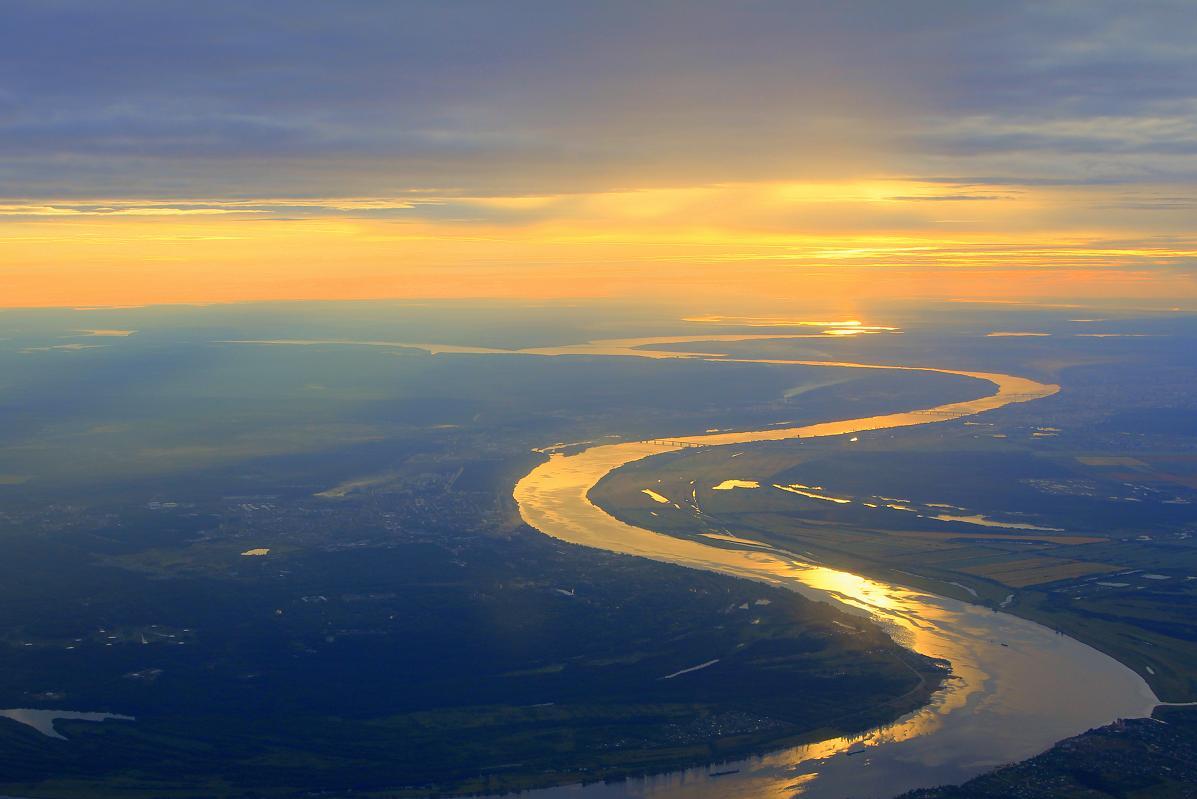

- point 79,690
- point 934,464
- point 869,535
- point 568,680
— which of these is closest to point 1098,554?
point 869,535

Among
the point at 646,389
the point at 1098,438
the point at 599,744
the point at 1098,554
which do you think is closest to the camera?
the point at 599,744

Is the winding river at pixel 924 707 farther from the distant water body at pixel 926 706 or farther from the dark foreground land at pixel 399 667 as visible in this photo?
the dark foreground land at pixel 399 667

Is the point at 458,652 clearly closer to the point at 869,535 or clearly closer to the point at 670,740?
the point at 670,740

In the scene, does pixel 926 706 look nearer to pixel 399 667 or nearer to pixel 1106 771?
pixel 1106 771

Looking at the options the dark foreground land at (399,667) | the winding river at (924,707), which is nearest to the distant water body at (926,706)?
the winding river at (924,707)

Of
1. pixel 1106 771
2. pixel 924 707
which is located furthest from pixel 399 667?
pixel 1106 771

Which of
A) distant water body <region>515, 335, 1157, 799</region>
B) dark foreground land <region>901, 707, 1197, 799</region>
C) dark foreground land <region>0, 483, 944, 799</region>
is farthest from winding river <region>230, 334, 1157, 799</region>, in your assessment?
dark foreground land <region>0, 483, 944, 799</region>
